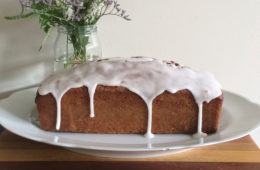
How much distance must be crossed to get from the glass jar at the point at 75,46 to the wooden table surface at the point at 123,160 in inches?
14.1

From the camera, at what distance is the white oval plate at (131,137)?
32.5 inches

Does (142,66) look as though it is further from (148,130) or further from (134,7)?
(134,7)

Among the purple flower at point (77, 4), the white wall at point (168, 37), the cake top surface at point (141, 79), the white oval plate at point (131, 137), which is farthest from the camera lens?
the white wall at point (168, 37)

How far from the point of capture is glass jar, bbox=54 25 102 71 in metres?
1.13

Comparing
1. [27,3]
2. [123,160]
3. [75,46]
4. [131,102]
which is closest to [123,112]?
[131,102]

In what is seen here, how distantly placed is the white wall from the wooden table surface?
0.49 meters

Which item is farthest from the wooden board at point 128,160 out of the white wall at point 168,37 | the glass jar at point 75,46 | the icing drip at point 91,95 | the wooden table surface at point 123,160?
the white wall at point 168,37

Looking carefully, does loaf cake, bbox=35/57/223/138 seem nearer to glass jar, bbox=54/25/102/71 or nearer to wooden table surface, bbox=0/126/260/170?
wooden table surface, bbox=0/126/260/170

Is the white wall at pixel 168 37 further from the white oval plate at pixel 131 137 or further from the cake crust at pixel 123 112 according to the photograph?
the cake crust at pixel 123 112

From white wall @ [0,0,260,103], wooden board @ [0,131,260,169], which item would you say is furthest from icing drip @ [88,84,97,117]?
white wall @ [0,0,260,103]

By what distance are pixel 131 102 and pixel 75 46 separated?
335mm

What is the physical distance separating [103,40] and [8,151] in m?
0.62

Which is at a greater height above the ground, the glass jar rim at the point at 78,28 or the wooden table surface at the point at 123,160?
the glass jar rim at the point at 78,28

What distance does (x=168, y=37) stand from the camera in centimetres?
135
